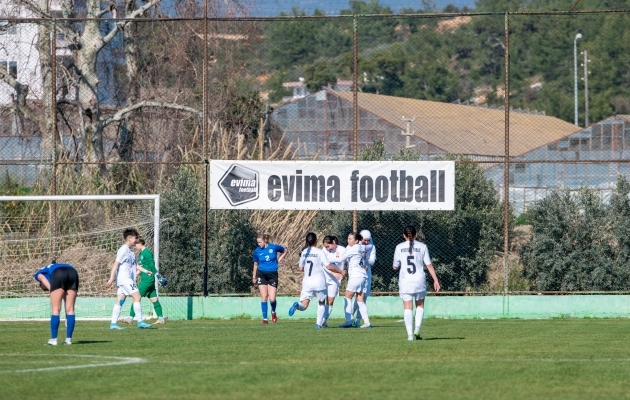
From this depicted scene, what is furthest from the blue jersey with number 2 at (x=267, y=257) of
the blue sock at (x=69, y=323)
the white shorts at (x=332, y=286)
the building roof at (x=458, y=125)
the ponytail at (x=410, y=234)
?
the building roof at (x=458, y=125)

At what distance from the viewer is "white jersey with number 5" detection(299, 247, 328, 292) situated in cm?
1962

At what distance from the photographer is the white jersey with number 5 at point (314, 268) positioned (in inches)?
773

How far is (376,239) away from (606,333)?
7411mm

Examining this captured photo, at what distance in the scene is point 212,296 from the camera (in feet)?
76.3

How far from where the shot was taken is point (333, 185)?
23.3m

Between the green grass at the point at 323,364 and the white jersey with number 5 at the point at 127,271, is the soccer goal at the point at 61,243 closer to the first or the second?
the white jersey with number 5 at the point at 127,271

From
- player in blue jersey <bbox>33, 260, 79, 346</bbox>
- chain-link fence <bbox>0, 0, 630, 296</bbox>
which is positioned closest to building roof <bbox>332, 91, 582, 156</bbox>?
chain-link fence <bbox>0, 0, 630, 296</bbox>

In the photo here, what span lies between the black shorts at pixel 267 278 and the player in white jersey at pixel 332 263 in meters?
1.08

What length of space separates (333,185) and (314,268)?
12.9ft

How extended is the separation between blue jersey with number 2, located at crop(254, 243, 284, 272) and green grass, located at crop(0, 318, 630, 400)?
2.36 meters

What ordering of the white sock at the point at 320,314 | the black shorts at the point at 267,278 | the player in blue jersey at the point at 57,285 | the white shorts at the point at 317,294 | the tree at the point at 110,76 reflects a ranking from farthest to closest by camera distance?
the tree at the point at 110,76, the black shorts at the point at 267,278, the white shorts at the point at 317,294, the white sock at the point at 320,314, the player in blue jersey at the point at 57,285

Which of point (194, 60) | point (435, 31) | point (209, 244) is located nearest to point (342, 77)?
point (435, 31)

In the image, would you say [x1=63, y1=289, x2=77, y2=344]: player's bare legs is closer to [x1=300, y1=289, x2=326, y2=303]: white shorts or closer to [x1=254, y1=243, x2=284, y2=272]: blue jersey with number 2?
[x1=300, y1=289, x2=326, y2=303]: white shorts

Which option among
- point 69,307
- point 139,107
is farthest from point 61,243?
point 69,307
